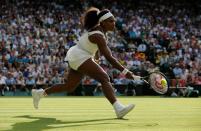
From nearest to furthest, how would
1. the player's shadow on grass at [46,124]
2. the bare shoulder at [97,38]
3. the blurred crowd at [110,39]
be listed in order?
1. the player's shadow on grass at [46,124]
2. the bare shoulder at [97,38]
3. the blurred crowd at [110,39]

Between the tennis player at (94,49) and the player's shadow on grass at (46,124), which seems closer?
the player's shadow on grass at (46,124)

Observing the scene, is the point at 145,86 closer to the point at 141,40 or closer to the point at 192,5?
the point at 141,40

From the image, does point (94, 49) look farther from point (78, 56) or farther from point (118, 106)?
point (118, 106)

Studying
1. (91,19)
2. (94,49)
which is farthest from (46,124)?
(91,19)

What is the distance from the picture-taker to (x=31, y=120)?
7.18 meters

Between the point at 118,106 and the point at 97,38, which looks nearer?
the point at 118,106

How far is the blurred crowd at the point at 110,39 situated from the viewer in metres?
23.3

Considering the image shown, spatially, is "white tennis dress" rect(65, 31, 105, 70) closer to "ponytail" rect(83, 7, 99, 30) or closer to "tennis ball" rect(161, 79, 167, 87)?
"ponytail" rect(83, 7, 99, 30)

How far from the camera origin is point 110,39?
86.9 feet

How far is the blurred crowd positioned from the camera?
2334cm

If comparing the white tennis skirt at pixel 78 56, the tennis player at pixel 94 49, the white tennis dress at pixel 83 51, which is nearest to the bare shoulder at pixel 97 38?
the tennis player at pixel 94 49

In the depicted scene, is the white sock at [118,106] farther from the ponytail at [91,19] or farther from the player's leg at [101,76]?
the ponytail at [91,19]

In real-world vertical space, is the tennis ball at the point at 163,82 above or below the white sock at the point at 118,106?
above

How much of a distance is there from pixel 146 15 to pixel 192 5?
13.7 ft
